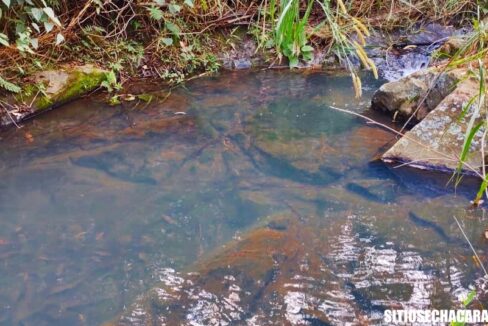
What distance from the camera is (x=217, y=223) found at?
101 inches

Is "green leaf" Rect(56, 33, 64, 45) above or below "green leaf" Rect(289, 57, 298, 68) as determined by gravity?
above

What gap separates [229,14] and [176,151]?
2.45 metres

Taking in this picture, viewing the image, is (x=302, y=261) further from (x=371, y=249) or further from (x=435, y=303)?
(x=435, y=303)

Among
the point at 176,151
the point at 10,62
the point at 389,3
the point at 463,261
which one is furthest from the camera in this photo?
the point at 389,3

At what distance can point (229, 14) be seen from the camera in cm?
512

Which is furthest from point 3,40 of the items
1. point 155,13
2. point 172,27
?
point 172,27

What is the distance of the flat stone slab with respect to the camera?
296 cm

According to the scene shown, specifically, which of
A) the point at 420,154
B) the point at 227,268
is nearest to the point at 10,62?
the point at 227,268

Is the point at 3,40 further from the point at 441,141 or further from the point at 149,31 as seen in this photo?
the point at 441,141

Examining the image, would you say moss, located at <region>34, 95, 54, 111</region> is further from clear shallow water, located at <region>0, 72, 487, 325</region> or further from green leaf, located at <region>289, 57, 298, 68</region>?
green leaf, located at <region>289, 57, 298, 68</region>

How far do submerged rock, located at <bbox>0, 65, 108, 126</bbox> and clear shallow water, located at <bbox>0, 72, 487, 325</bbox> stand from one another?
0.40 feet

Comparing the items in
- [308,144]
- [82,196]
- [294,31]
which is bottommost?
[308,144]

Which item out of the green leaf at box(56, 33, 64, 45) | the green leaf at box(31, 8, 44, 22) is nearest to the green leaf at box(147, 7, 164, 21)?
the green leaf at box(56, 33, 64, 45)

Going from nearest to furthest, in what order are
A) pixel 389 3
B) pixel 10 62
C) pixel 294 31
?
pixel 294 31 < pixel 10 62 < pixel 389 3
